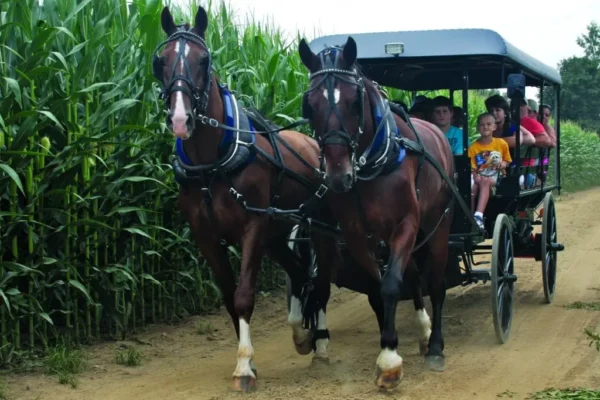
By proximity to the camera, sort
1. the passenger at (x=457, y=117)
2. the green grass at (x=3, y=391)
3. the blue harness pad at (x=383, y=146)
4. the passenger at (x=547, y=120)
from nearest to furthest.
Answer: the green grass at (x=3, y=391) → the blue harness pad at (x=383, y=146) → the passenger at (x=457, y=117) → the passenger at (x=547, y=120)

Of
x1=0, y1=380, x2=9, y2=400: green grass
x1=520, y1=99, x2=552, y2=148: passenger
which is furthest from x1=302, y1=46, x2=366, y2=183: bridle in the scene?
x1=520, y1=99, x2=552, y2=148: passenger

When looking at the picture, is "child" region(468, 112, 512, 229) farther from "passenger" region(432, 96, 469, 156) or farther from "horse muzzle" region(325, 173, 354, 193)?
"horse muzzle" region(325, 173, 354, 193)

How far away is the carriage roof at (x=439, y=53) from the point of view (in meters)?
6.93

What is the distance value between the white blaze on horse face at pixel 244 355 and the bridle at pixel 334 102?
1.15 m

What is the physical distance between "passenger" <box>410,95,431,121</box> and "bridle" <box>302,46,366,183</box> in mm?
2841

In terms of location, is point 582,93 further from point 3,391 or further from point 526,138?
point 3,391

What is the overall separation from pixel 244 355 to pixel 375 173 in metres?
1.45

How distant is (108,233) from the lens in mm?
6645

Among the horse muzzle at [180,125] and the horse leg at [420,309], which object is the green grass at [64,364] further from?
the horse leg at [420,309]

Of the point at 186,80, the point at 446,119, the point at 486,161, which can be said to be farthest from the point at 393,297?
the point at 446,119

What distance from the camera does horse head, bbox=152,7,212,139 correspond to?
5.04m

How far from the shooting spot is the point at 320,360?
20.6ft

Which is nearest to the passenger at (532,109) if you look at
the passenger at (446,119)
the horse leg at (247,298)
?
the passenger at (446,119)

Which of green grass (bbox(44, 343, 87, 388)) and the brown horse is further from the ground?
the brown horse
